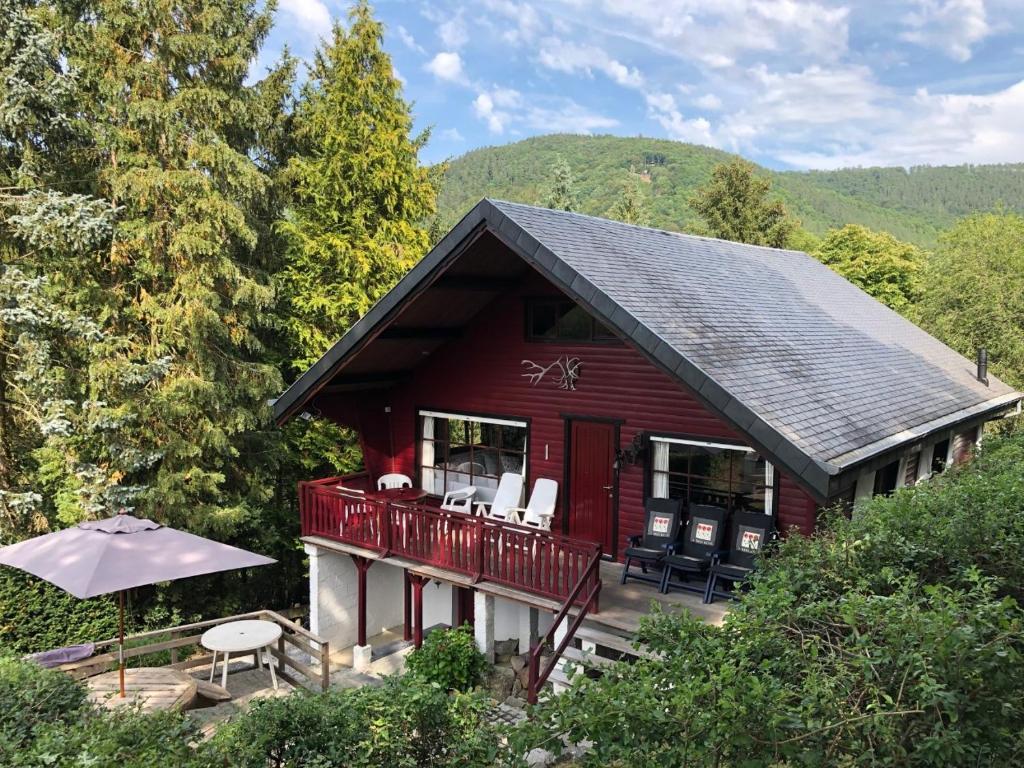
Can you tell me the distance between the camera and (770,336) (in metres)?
9.16

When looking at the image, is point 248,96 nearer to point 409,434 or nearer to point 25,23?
point 25,23

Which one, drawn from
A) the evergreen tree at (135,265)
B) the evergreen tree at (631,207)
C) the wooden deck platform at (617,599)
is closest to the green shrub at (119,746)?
the wooden deck platform at (617,599)

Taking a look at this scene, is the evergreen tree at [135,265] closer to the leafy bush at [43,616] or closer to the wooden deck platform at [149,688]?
the leafy bush at [43,616]

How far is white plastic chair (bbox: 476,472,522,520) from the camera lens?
1023 cm

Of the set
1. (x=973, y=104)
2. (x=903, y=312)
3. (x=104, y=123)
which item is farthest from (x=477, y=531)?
(x=973, y=104)

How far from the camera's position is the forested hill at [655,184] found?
169 feet

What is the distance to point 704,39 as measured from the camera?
26516 millimetres

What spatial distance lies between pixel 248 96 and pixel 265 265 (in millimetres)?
3679

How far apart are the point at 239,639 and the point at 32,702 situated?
3947mm

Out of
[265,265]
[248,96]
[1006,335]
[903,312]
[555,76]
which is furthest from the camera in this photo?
[555,76]

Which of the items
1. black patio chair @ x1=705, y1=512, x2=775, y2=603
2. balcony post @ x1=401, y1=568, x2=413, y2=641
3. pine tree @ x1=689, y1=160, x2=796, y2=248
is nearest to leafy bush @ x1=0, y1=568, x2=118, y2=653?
balcony post @ x1=401, y1=568, x2=413, y2=641

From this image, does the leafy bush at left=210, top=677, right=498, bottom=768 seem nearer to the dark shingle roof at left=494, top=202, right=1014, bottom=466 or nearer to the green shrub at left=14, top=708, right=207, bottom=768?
the green shrub at left=14, top=708, right=207, bottom=768

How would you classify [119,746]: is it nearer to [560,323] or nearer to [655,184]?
[560,323]

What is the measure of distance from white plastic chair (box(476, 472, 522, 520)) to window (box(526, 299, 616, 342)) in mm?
2016
